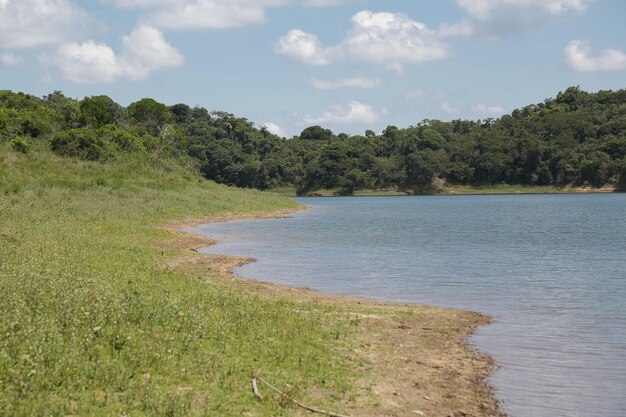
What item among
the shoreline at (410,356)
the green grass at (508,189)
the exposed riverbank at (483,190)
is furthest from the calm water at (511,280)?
the green grass at (508,189)

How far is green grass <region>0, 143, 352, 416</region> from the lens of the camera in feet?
29.9

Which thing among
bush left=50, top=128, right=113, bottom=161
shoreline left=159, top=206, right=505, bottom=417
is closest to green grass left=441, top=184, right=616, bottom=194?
bush left=50, top=128, right=113, bottom=161

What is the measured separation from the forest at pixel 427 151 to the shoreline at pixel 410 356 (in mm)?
91230

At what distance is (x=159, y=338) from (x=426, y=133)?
529 feet

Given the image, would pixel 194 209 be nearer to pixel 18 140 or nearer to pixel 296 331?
pixel 18 140

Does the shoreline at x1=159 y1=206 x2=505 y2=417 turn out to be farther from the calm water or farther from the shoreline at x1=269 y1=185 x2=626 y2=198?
the shoreline at x1=269 y1=185 x2=626 y2=198

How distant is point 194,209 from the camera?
56344mm

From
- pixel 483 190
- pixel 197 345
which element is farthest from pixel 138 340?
pixel 483 190

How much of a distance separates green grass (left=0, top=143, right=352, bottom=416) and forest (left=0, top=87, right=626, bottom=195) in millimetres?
92697

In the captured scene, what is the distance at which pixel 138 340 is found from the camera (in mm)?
11023

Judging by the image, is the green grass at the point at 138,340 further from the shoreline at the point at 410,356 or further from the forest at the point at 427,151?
the forest at the point at 427,151

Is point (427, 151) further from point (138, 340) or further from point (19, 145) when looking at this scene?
point (138, 340)

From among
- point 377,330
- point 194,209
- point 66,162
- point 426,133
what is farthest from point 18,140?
point 426,133

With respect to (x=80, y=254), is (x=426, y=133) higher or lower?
higher
